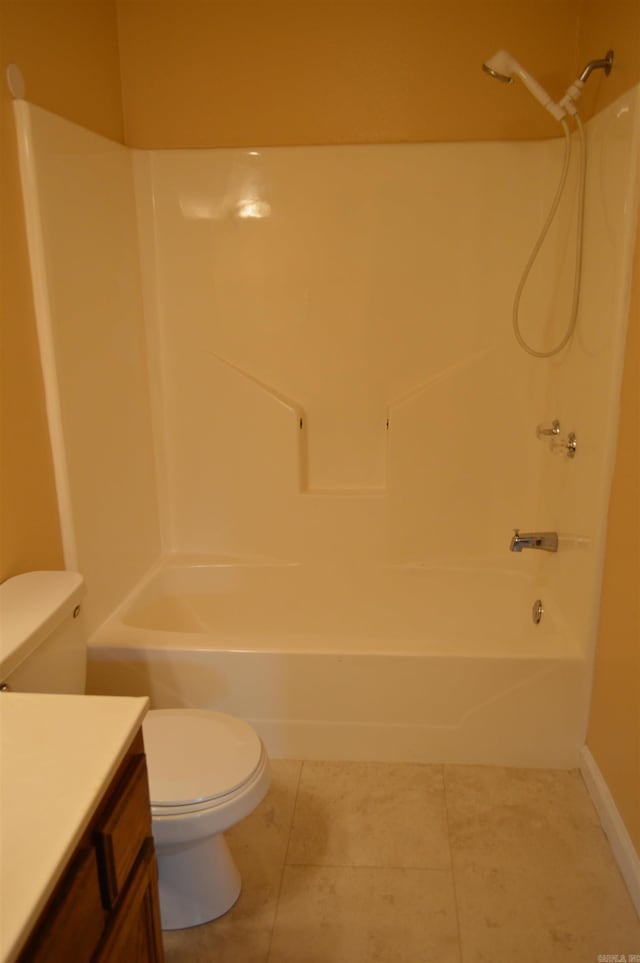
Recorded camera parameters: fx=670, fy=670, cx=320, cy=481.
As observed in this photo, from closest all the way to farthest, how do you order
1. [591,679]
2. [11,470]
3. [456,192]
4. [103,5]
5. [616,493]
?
1. [11,470]
2. [616,493]
3. [591,679]
4. [103,5]
5. [456,192]

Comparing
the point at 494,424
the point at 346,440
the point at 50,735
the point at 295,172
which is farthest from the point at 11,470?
the point at 494,424

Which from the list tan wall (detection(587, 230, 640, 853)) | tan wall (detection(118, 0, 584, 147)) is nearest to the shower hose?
tan wall (detection(118, 0, 584, 147))

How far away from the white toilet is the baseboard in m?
0.93

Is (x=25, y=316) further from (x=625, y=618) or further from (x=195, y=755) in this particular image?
(x=625, y=618)

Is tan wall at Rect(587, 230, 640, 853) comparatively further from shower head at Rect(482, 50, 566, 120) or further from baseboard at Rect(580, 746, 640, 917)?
shower head at Rect(482, 50, 566, 120)

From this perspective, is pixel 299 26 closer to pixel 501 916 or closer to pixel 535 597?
pixel 535 597

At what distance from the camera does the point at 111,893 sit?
92 cm

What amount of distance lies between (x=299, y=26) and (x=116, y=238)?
953mm

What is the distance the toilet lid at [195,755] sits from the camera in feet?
4.64

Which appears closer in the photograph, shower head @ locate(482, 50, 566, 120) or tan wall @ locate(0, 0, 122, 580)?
tan wall @ locate(0, 0, 122, 580)

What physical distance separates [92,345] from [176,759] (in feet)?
4.11

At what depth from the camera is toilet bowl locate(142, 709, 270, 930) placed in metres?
1.39

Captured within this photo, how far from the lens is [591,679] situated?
1.97 m

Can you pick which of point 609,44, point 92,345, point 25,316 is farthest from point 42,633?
point 609,44
